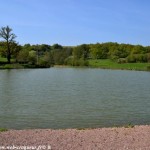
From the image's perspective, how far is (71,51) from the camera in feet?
477

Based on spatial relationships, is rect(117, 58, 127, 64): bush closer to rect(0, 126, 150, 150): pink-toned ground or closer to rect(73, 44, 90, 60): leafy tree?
rect(73, 44, 90, 60): leafy tree

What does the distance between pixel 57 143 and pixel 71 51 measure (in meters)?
135

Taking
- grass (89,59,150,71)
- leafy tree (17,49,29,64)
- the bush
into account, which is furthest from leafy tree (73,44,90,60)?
leafy tree (17,49,29,64)

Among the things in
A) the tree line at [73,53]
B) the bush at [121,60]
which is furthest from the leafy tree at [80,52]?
the bush at [121,60]

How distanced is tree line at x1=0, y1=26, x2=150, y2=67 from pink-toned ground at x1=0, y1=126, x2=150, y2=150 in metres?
77.8

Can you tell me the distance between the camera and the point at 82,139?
12.0 meters

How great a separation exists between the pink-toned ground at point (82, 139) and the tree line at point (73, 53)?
77.8m

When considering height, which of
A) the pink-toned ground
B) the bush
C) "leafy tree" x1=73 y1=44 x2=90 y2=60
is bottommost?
the pink-toned ground

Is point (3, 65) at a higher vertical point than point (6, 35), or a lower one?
lower

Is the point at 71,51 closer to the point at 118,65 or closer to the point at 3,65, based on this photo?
the point at 118,65

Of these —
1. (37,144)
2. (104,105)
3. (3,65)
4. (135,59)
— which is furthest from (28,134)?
(135,59)

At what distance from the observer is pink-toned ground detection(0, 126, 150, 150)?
1083cm

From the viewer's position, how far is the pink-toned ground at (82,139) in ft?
35.5

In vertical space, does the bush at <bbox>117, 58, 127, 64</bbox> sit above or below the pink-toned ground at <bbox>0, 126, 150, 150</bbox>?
above
